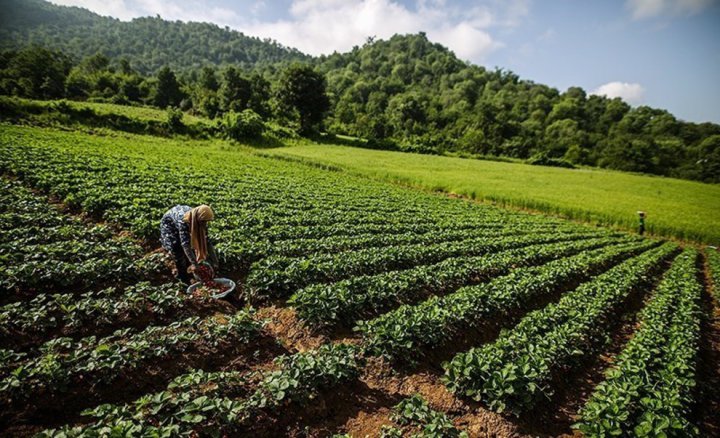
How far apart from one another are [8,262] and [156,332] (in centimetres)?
485

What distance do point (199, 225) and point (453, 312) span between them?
6.32 meters

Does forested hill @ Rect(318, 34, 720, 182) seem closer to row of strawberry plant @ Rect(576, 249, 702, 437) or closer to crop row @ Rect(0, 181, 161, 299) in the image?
row of strawberry plant @ Rect(576, 249, 702, 437)

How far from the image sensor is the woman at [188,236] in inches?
278

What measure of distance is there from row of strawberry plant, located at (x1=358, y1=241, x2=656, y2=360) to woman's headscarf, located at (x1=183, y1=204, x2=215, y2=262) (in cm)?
400

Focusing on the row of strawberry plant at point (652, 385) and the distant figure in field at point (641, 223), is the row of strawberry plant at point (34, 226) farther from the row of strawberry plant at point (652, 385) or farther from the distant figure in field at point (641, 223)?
the distant figure in field at point (641, 223)

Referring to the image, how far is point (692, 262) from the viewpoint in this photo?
1872cm

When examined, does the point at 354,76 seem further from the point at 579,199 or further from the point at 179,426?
the point at 179,426

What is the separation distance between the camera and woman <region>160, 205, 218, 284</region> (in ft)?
23.2

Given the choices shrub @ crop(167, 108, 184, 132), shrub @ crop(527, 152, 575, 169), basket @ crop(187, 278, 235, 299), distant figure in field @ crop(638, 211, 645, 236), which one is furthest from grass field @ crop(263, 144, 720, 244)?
basket @ crop(187, 278, 235, 299)

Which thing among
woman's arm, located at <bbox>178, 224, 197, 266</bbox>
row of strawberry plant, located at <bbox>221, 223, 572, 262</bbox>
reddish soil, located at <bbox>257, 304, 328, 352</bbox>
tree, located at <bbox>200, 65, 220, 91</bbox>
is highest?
tree, located at <bbox>200, 65, 220, 91</bbox>

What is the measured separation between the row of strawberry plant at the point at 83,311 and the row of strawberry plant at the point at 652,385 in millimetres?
8164

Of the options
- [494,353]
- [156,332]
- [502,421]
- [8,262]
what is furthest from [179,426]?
[8,262]

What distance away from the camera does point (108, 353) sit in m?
A: 5.05

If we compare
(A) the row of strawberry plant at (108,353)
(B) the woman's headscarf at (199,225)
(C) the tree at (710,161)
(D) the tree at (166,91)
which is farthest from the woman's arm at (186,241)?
(C) the tree at (710,161)
